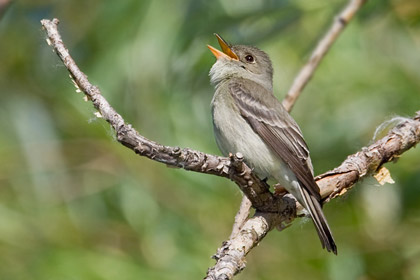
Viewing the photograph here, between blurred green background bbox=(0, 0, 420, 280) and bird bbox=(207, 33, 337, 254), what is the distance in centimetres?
32

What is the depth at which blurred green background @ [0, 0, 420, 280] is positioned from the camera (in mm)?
5508

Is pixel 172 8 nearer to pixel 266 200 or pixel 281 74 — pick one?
pixel 281 74

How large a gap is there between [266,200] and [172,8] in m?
2.25

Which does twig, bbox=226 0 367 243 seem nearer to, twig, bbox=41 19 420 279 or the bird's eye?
twig, bbox=41 19 420 279

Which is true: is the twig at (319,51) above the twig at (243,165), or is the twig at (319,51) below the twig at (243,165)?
above

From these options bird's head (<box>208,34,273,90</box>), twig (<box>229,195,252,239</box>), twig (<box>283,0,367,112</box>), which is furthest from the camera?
bird's head (<box>208,34,273,90</box>)

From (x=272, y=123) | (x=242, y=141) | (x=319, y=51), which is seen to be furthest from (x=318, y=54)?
(x=242, y=141)

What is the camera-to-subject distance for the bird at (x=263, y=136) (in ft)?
15.9

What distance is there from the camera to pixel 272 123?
5641 mm

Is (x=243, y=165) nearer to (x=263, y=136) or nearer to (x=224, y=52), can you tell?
(x=263, y=136)

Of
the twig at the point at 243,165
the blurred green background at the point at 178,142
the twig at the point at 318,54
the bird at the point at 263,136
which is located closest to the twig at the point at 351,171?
the twig at the point at 243,165

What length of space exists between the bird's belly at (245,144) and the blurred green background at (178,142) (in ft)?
1.15


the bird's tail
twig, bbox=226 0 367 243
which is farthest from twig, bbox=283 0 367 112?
the bird's tail

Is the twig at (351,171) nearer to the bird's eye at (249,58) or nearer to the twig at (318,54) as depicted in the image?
the twig at (318,54)
